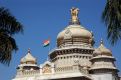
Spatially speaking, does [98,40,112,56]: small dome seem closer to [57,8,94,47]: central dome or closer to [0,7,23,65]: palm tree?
[57,8,94,47]: central dome

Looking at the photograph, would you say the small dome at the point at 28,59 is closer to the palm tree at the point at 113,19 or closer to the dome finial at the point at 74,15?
the dome finial at the point at 74,15

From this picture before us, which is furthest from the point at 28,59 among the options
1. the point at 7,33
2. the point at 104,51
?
the point at 7,33

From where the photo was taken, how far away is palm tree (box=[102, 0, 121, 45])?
54.7 ft

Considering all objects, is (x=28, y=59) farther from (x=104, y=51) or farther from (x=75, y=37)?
(x=104, y=51)

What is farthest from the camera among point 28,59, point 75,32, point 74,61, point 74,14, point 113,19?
point 74,14

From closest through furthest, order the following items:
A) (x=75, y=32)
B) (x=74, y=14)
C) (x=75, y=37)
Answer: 1. (x=75, y=37)
2. (x=75, y=32)
3. (x=74, y=14)

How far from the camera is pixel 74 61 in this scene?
1924 inches

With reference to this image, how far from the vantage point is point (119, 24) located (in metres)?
16.9

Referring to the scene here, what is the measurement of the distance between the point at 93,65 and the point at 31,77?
7.77m

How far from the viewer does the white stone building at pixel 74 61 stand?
47.2m

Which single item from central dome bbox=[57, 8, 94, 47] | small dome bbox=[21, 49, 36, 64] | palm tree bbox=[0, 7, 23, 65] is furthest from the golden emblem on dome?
palm tree bbox=[0, 7, 23, 65]

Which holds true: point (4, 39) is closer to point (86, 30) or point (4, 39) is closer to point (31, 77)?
point (31, 77)

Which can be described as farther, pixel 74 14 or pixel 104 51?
pixel 74 14

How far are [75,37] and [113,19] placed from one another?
124 ft
